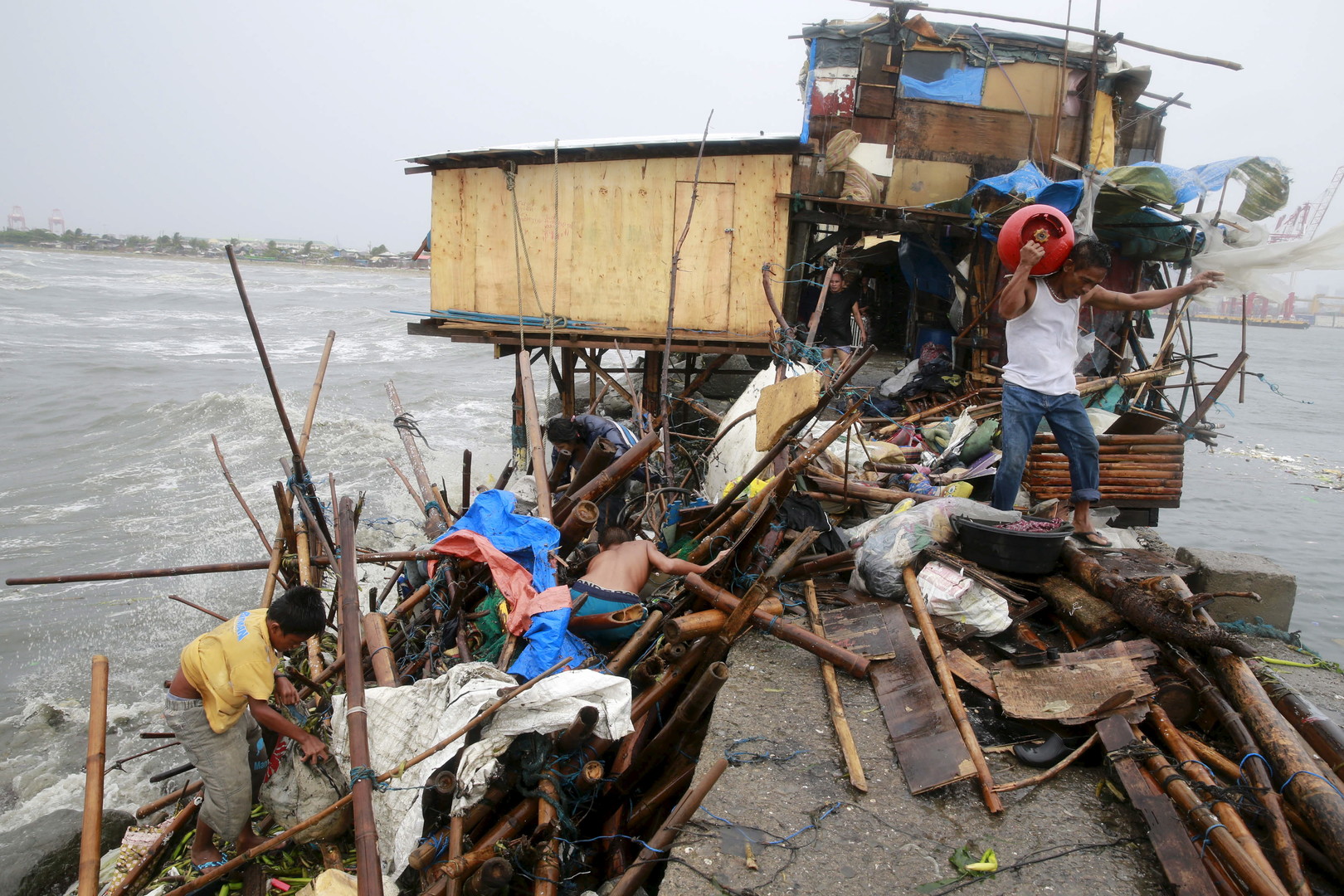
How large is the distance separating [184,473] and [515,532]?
13.1 m

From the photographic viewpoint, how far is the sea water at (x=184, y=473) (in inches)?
294

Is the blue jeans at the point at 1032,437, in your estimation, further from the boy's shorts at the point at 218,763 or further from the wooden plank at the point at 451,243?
the wooden plank at the point at 451,243

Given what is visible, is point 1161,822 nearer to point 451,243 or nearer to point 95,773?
point 95,773

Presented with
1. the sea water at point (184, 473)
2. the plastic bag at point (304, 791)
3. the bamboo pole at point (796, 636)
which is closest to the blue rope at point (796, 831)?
the bamboo pole at point (796, 636)

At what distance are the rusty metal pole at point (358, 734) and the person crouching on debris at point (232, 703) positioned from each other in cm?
95

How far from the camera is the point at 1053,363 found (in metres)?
4.82

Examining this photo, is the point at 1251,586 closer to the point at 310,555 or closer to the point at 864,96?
the point at 310,555

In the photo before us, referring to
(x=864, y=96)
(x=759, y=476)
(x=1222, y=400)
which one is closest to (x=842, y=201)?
(x=864, y=96)

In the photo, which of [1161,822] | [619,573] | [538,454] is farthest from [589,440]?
[1161,822]

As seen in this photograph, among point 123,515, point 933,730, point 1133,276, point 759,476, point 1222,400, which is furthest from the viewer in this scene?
point 1222,400

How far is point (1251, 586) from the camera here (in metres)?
4.93

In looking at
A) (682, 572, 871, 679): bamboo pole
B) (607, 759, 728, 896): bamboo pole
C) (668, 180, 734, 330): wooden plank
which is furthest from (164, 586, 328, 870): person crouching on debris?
(668, 180, 734, 330): wooden plank

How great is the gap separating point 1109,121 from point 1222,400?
2066cm

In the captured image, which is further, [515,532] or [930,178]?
[930,178]
